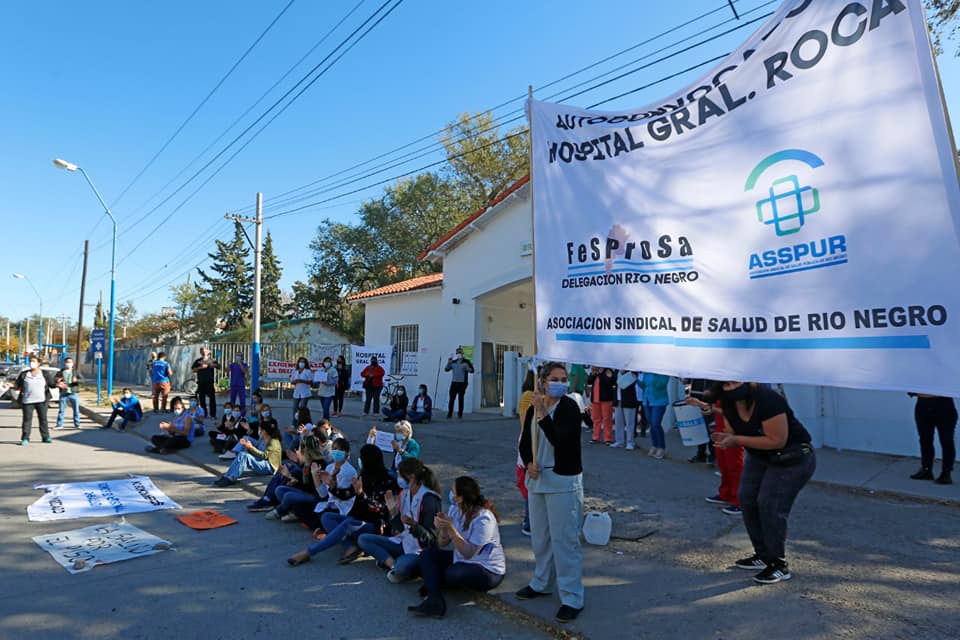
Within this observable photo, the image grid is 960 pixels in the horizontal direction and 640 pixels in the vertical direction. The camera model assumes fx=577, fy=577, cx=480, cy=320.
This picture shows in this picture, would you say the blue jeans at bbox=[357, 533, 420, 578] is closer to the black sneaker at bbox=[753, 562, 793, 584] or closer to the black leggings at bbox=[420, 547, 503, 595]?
the black leggings at bbox=[420, 547, 503, 595]

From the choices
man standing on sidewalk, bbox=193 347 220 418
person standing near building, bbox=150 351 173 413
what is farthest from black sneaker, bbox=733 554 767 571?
person standing near building, bbox=150 351 173 413

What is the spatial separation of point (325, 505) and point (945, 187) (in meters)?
6.11

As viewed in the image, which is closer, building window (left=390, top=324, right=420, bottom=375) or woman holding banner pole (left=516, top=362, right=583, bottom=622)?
woman holding banner pole (left=516, top=362, right=583, bottom=622)

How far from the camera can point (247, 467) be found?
9266 millimetres

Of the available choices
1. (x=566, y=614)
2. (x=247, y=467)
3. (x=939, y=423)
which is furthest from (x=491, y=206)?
(x=566, y=614)

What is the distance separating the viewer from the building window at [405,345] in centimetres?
1900

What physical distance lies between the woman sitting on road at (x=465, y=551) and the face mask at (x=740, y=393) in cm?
213

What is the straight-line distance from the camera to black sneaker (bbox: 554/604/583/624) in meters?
4.09

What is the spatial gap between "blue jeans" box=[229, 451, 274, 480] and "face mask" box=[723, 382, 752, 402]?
7.48 meters

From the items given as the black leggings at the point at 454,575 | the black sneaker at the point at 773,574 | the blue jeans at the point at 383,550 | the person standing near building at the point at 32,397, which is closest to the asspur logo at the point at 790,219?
the black sneaker at the point at 773,574

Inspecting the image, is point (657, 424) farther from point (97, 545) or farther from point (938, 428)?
point (97, 545)

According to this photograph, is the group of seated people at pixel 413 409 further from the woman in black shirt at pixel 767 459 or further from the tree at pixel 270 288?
the tree at pixel 270 288

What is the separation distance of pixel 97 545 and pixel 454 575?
13.3ft

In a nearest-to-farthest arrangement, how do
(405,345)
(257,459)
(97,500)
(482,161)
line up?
1. (97,500)
2. (257,459)
3. (405,345)
4. (482,161)
